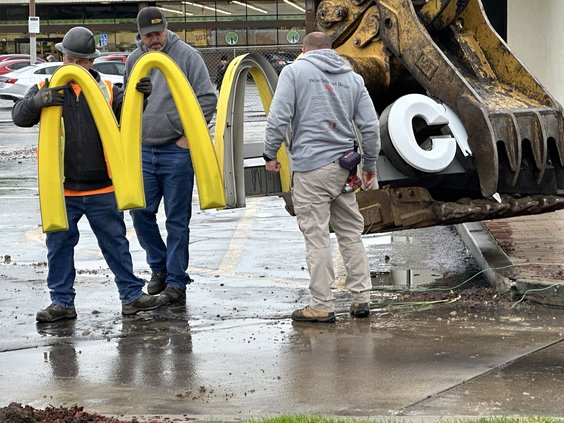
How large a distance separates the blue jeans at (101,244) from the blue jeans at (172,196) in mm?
502

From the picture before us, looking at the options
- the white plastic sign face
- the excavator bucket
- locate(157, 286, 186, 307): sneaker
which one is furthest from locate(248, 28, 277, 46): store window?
locate(157, 286, 186, 307): sneaker

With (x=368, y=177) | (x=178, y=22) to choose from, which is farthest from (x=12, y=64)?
(x=368, y=177)

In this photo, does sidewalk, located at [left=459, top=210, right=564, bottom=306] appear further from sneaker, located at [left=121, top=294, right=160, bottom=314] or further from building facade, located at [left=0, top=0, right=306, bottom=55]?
building facade, located at [left=0, top=0, right=306, bottom=55]

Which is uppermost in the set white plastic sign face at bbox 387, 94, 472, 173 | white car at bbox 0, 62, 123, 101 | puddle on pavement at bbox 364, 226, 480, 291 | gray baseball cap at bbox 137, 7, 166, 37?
white car at bbox 0, 62, 123, 101

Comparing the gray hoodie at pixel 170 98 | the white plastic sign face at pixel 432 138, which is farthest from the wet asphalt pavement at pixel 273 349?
the gray hoodie at pixel 170 98

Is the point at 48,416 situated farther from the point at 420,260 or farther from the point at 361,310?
the point at 420,260

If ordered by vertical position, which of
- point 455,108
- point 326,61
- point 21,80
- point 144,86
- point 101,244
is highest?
point 21,80

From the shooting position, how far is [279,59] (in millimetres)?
35906

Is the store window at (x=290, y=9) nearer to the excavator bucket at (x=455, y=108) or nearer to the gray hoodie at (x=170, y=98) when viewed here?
the excavator bucket at (x=455, y=108)

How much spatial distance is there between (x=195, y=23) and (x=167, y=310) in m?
58.8

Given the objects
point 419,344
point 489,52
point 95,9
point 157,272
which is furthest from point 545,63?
point 95,9

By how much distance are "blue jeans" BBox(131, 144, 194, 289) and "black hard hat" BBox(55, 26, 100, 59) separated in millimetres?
903

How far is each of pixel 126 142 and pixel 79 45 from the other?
30.4 inches

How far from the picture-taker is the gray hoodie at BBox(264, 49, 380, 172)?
8359mm
